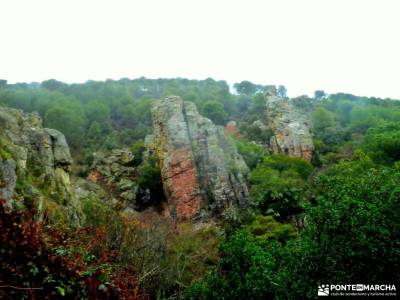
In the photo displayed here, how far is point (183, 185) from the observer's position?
31.8m

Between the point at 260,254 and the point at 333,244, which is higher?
the point at 333,244

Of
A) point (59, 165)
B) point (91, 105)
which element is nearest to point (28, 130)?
point (59, 165)

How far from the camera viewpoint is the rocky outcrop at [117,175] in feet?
112

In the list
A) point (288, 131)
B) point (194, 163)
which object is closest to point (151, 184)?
point (194, 163)

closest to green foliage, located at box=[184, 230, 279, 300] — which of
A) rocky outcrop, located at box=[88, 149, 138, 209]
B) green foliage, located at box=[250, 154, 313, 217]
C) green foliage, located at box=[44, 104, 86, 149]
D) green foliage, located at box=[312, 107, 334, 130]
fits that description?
green foliage, located at box=[250, 154, 313, 217]

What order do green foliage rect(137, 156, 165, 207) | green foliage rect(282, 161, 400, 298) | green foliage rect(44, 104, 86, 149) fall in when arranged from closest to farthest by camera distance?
1. green foliage rect(282, 161, 400, 298)
2. green foliage rect(137, 156, 165, 207)
3. green foliage rect(44, 104, 86, 149)

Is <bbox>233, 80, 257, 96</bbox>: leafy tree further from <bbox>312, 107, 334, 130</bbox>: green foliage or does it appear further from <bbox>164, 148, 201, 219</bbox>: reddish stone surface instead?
<bbox>164, 148, 201, 219</bbox>: reddish stone surface

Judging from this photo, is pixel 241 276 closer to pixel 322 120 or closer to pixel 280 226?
pixel 280 226

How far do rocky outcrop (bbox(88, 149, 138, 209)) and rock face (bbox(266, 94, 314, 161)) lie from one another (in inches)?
672

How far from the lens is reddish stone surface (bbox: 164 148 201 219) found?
101 ft

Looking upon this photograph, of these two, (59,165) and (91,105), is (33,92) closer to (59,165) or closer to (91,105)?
(91,105)

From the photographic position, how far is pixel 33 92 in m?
65.7

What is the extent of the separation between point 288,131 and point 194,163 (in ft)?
57.4

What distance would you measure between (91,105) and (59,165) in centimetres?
4263
